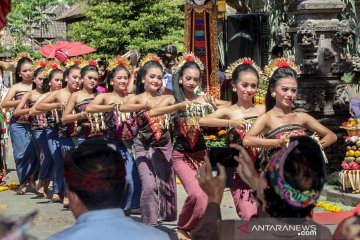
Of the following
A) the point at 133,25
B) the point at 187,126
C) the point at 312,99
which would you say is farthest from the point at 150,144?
the point at 133,25

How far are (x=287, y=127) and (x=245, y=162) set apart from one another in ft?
8.62

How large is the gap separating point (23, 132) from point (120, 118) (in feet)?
11.8

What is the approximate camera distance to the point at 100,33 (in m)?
33.1

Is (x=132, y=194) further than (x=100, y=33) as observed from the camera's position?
No

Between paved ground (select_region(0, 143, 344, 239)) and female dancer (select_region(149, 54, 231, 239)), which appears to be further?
paved ground (select_region(0, 143, 344, 239))

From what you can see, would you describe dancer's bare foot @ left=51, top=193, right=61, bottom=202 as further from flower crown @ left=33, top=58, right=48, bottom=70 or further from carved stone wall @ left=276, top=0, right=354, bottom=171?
carved stone wall @ left=276, top=0, right=354, bottom=171

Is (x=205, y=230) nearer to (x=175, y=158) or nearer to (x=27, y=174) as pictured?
(x=175, y=158)

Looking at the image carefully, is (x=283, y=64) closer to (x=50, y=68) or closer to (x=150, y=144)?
(x=150, y=144)

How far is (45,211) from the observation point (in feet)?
36.4

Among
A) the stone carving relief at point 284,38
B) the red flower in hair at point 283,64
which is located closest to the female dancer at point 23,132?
the stone carving relief at point 284,38

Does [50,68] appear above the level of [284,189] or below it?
above

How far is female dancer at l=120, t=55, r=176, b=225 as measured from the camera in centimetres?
934

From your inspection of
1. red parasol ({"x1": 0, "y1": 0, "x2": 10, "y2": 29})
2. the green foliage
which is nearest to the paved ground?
red parasol ({"x1": 0, "y1": 0, "x2": 10, "y2": 29})

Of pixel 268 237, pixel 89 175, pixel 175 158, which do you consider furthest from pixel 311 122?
pixel 89 175
